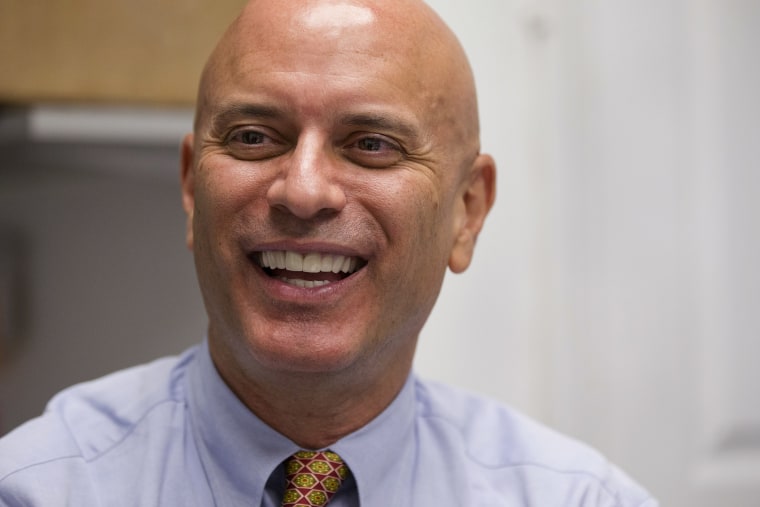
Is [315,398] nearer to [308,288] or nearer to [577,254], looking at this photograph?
[308,288]

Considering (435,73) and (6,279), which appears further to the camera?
(6,279)

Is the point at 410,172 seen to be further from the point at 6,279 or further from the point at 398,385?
the point at 6,279

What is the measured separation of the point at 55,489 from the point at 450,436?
0.49m

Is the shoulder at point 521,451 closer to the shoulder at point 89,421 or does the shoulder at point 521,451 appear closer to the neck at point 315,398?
the neck at point 315,398

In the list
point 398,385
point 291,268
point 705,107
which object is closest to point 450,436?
point 398,385

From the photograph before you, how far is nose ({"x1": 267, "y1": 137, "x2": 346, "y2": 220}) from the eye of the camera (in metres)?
1.02

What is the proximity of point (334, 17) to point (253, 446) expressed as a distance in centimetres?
49

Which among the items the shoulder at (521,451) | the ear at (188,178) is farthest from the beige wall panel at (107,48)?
the shoulder at (521,451)

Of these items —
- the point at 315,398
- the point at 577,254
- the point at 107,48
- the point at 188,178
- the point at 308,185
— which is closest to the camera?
the point at 308,185

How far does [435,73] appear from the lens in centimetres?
115

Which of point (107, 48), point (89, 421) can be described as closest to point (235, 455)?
point (89, 421)

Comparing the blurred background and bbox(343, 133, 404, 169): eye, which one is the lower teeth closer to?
bbox(343, 133, 404, 169): eye

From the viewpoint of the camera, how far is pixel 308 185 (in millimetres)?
1021

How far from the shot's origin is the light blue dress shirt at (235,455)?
112 cm
